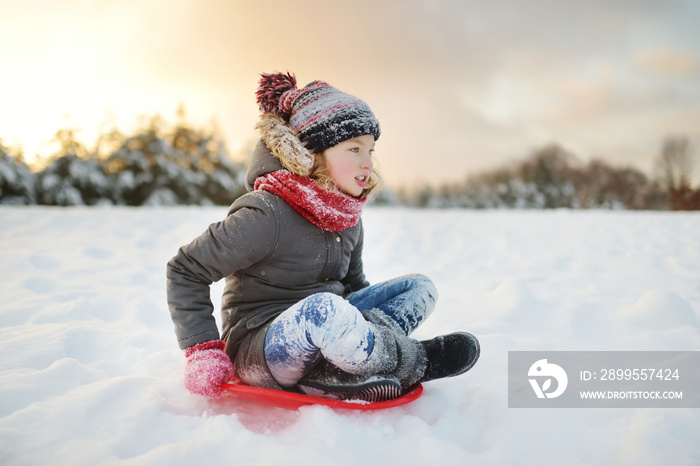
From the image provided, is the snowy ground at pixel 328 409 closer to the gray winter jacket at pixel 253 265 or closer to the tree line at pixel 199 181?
the gray winter jacket at pixel 253 265

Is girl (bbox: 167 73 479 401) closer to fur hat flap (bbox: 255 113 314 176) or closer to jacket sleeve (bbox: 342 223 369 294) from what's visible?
fur hat flap (bbox: 255 113 314 176)

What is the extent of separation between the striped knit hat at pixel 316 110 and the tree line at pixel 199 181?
25.6 feet

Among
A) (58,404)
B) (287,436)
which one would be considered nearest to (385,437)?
(287,436)

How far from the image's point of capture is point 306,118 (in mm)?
1521

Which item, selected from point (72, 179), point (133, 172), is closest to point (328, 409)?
point (72, 179)

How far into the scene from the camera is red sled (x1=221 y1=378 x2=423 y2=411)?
1.23 meters

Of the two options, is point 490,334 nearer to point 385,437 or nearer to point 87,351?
point 385,437

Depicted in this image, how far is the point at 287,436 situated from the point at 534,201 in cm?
1362

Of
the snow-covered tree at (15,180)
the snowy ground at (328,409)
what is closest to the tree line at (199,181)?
the snow-covered tree at (15,180)

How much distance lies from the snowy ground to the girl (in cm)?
11

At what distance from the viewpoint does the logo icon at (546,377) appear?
56.0 inches

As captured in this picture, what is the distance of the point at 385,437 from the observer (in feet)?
3.75

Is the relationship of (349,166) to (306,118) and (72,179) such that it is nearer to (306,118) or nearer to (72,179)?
(306,118)

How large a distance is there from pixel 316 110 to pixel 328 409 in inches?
33.6
